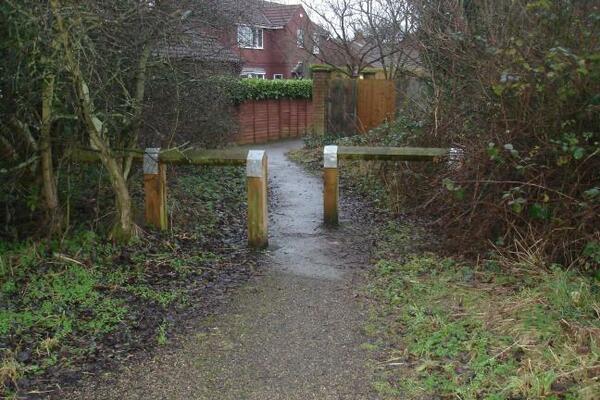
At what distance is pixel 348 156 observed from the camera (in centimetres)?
789

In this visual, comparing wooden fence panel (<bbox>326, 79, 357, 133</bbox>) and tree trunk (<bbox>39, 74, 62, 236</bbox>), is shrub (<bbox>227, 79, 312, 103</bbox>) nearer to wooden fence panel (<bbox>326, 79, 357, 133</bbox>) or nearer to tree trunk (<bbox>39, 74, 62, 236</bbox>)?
wooden fence panel (<bbox>326, 79, 357, 133</bbox>)

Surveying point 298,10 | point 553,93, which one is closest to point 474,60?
point 553,93

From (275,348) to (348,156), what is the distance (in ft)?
12.8

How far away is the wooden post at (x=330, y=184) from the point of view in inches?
305

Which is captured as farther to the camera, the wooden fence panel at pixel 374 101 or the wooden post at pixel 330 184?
the wooden fence panel at pixel 374 101

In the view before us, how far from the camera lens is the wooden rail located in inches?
268

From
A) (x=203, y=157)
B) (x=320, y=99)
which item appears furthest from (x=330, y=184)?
(x=320, y=99)

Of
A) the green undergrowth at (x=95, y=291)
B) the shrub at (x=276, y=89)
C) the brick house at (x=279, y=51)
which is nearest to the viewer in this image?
the green undergrowth at (x=95, y=291)

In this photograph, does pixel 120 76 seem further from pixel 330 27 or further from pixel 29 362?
pixel 330 27

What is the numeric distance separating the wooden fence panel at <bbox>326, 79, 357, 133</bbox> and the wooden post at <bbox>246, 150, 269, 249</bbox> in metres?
11.2

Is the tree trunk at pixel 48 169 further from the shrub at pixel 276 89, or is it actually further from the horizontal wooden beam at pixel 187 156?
the shrub at pixel 276 89

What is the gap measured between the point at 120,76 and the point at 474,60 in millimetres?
3542

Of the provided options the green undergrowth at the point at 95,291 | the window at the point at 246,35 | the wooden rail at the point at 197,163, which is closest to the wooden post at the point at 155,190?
the wooden rail at the point at 197,163

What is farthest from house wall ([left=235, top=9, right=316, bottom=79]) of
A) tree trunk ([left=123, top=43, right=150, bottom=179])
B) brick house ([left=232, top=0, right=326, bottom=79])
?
tree trunk ([left=123, top=43, right=150, bottom=179])
